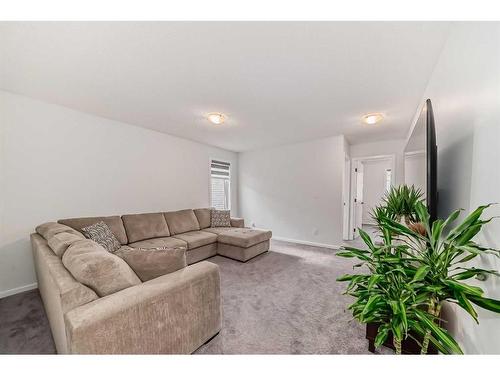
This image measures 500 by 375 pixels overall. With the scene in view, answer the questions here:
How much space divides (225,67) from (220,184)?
3662 mm

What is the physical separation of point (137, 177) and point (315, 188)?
3.54 metres

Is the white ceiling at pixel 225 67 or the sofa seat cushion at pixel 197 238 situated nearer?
the white ceiling at pixel 225 67

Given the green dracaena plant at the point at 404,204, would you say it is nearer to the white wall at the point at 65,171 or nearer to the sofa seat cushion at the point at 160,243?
the sofa seat cushion at the point at 160,243

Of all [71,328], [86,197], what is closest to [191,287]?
[71,328]

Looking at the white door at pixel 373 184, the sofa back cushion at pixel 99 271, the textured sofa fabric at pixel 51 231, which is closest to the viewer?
the sofa back cushion at pixel 99 271

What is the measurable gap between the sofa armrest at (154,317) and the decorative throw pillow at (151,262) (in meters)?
0.07

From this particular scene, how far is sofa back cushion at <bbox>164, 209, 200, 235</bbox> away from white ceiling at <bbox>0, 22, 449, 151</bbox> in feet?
5.66

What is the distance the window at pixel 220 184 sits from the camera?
493 centimetres

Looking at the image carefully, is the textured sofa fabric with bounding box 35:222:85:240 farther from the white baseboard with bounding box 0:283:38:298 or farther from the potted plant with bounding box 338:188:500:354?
the potted plant with bounding box 338:188:500:354

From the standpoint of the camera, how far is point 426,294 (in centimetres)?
82

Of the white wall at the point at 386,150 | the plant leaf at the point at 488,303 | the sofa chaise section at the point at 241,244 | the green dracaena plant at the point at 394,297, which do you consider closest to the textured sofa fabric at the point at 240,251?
the sofa chaise section at the point at 241,244

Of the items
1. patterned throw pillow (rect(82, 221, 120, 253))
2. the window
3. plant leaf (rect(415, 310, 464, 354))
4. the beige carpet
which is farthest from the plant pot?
the window

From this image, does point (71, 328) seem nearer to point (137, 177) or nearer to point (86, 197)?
point (86, 197)

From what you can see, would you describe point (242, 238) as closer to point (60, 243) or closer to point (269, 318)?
point (269, 318)
